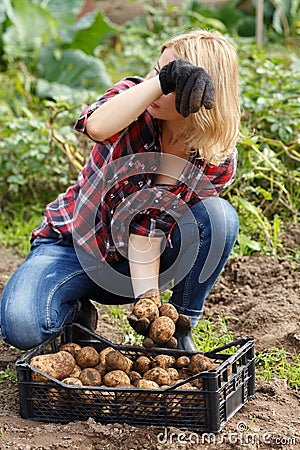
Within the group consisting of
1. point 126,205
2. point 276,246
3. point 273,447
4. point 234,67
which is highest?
point 234,67

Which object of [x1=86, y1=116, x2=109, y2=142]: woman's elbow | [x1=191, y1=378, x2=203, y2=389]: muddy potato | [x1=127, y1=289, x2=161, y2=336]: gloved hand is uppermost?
[x1=86, y1=116, x2=109, y2=142]: woman's elbow

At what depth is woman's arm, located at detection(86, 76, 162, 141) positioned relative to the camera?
2082mm

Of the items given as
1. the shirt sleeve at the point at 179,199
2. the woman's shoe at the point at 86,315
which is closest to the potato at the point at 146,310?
the shirt sleeve at the point at 179,199

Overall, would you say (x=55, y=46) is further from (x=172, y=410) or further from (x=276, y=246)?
(x=172, y=410)

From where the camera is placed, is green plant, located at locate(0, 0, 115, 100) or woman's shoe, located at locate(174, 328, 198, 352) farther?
green plant, located at locate(0, 0, 115, 100)

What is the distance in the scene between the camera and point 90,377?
2.08m

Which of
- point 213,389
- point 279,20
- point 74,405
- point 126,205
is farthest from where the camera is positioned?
point 279,20

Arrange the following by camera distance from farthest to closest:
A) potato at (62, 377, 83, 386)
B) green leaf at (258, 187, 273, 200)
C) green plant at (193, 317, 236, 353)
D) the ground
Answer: green leaf at (258, 187, 273, 200) → green plant at (193, 317, 236, 353) → potato at (62, 377, 83, 386) → the ground

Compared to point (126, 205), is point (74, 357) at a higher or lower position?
lower

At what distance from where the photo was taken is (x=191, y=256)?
98.3 inches

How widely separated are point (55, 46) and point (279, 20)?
224 centimetres

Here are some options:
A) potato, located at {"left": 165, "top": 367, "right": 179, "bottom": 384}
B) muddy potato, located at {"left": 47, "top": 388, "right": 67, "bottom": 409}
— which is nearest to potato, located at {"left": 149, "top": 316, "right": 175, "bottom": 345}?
potato, located at {"left": 165, "top": 367, "right": 179, "bottom": 384}

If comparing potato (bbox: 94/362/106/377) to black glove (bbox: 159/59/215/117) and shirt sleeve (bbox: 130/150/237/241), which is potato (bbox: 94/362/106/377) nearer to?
shirt sleeve (bbox: 130/150/237/241)

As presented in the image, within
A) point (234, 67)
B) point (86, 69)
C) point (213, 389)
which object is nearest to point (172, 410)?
point (213, 389)
